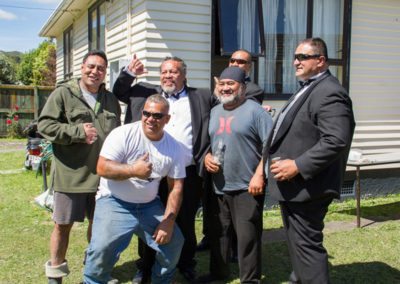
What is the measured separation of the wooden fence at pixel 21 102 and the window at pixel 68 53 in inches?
177

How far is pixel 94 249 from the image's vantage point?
310 cm

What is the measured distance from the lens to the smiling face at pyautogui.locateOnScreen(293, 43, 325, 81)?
10.3ft

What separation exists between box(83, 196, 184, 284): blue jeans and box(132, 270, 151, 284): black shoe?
555mm

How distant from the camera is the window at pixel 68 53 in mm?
12922

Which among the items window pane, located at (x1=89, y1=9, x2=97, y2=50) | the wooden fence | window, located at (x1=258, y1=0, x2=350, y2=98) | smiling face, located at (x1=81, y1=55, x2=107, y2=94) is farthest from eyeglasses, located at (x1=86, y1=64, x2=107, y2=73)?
the wooden fence

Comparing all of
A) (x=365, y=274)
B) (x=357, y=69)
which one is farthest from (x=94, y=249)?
(x=357, y=69)

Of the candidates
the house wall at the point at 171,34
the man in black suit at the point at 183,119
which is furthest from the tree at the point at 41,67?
the man in black suit at the point at 183,119

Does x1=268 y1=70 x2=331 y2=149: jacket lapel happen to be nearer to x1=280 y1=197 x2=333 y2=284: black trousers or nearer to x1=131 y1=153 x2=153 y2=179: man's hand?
x1=280 y1=197 x2=333 y2=284: black trousers

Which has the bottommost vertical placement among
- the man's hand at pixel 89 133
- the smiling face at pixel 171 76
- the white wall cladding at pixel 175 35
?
the man's hand at pixel 89 133

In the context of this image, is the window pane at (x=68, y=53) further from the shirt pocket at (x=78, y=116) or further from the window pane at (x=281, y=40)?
the shirt pocket at (x=78, y=116)

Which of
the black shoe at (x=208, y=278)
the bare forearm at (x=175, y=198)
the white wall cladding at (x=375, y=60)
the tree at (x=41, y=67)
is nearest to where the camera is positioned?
the bare forearm at (x=175, y=198)

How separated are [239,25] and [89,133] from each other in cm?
380

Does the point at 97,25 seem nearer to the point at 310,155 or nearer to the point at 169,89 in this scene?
the point at 169,89

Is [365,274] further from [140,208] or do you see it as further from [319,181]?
[140,208]
